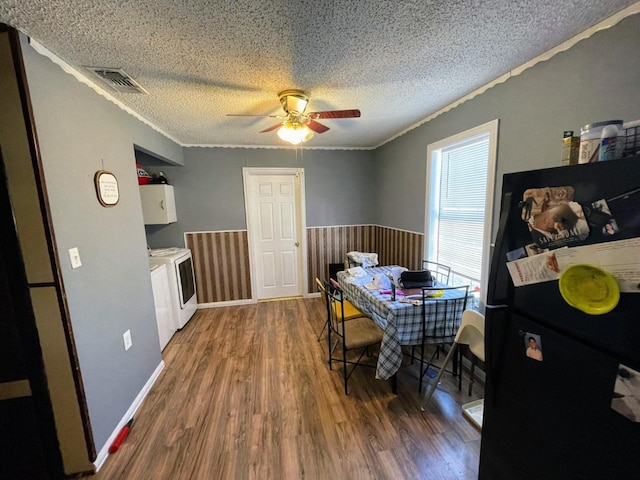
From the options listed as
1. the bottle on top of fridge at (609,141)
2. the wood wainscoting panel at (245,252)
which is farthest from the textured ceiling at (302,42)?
the wood wainscoting panel at (245,252)

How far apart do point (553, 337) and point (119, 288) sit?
2.49 meters

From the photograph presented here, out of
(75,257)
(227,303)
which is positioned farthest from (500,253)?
(227,303)

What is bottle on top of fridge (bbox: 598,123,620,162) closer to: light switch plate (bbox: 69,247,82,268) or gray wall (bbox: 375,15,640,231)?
gray wall (bbox: 375,15,640,231)

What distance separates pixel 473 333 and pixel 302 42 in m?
2.09

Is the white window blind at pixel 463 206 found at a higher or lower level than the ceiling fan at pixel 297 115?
lower

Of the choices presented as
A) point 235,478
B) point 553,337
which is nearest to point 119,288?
point 235,478

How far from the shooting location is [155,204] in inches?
124

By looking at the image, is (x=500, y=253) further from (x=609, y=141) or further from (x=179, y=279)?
(x=179, y=279)

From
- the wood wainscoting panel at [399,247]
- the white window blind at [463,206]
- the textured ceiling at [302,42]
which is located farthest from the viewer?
the wood wainscoting panel at [399,247]

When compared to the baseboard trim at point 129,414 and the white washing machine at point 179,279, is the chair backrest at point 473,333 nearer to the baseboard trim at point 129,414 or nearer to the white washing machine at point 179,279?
the baseboard trim at point 129,414

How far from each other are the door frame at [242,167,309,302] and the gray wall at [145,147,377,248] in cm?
7

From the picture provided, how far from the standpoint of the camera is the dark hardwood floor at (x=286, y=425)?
1.48 meters

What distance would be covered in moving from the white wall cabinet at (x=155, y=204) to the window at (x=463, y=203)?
3194 millimetres

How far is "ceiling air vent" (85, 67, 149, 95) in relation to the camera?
1.58 metres
